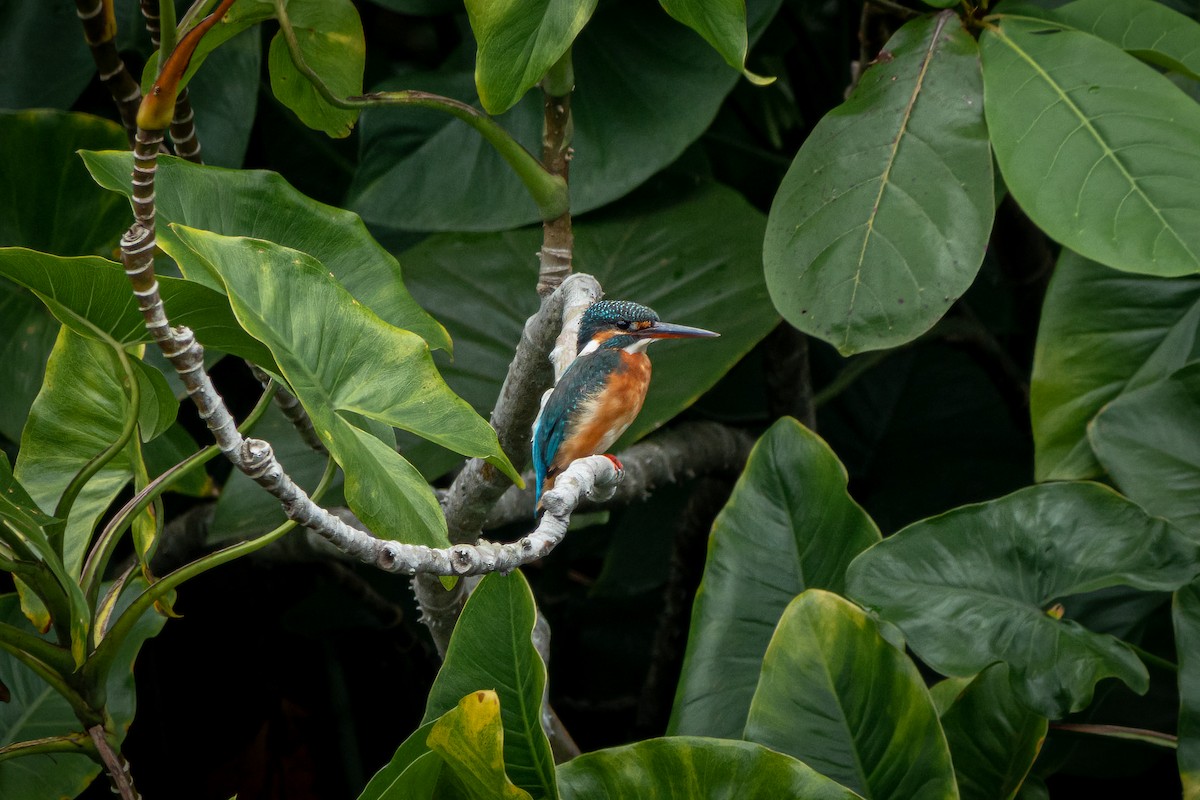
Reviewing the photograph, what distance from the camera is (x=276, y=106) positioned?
1.81 metres

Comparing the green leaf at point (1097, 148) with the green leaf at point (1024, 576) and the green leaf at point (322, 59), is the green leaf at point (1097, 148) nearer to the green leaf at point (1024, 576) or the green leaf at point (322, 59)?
the green leaf at point (1024, 576)

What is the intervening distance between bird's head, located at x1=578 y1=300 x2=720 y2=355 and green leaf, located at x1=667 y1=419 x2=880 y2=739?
0.75 ft

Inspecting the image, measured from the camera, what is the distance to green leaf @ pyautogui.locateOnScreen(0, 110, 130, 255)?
126cm

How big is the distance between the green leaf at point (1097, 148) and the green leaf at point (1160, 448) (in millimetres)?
186

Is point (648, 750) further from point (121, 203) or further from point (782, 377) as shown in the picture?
point (121, 203)

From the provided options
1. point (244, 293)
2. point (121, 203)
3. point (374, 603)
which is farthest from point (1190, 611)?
point (121, 203)

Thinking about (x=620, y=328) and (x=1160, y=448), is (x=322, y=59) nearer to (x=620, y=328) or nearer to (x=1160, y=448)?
(x=620, y=328)

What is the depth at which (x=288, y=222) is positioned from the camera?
889mm

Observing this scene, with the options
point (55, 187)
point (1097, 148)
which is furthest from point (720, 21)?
point (55, 187)

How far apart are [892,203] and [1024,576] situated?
15.1 inches

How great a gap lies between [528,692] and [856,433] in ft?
4.47

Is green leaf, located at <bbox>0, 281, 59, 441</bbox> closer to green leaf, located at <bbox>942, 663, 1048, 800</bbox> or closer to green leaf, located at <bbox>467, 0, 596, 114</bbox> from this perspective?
green leaf, located at <bbox>467, 0, 596, 114</bbox>

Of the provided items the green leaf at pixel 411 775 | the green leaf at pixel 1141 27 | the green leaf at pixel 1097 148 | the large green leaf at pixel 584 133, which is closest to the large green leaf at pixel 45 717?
the green leaf at pixel 411 775

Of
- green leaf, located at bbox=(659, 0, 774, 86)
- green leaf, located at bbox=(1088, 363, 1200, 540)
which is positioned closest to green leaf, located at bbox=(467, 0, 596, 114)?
green leaf, located at bbox=(659, 0, 774, 86)
